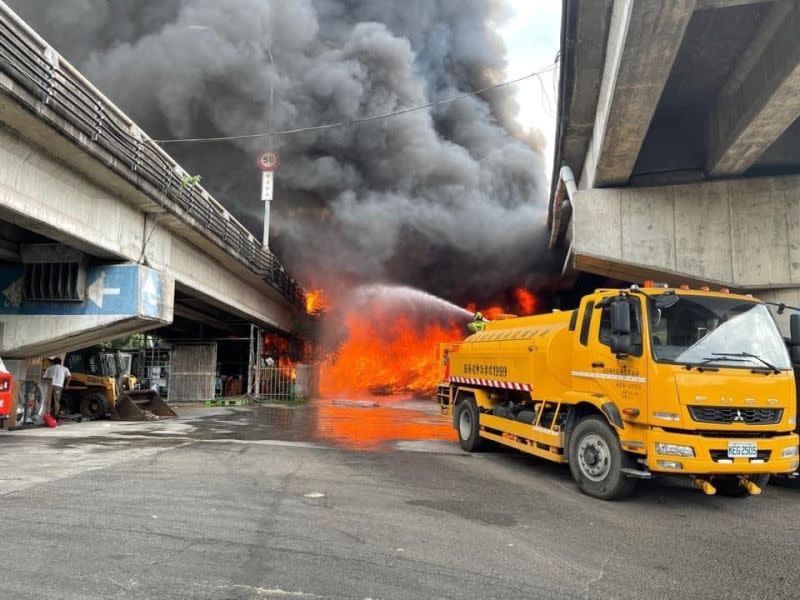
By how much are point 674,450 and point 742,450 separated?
67cm

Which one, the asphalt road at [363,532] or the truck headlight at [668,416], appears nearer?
the asphalt road at [363,532]

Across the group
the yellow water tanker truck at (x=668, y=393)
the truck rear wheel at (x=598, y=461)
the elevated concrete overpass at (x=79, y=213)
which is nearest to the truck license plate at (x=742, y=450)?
the yellow water tanker truck at (x=668, y=393)

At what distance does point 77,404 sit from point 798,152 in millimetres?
17731

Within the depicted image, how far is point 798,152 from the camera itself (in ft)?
34.1

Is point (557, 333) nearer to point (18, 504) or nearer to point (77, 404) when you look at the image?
point (18, 504)

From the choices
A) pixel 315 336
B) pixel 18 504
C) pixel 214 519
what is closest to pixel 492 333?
pixel 214 519

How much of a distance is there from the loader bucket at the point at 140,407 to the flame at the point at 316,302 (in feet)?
42.3

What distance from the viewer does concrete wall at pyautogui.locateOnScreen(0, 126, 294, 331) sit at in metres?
8.32

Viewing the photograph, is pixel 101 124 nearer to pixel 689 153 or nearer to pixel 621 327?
pixel 621 327

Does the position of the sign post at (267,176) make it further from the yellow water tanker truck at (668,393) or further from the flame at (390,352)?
the yellow water tanker truck at (668,393)

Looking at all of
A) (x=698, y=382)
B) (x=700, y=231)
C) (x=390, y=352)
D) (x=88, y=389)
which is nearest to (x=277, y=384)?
(x=390, y=352)

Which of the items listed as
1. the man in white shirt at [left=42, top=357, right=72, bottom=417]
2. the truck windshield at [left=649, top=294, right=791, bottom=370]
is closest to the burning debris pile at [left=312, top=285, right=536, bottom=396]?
the man in white shirt at [left=42, top=357, right=72, bottom=417]

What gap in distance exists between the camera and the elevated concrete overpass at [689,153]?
786 cm

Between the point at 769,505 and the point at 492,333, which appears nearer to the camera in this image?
the point at 769,505
